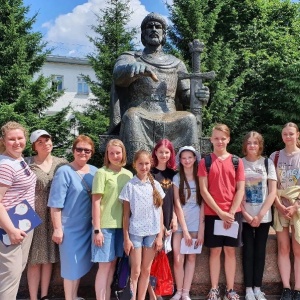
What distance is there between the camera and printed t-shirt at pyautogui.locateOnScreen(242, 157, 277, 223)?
3.79 metres

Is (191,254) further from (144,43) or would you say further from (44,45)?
(44,45)

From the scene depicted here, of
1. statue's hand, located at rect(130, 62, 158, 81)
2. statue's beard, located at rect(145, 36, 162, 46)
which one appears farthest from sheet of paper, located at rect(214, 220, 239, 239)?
statue's beard, located at rect(145, 36, 162, 46)

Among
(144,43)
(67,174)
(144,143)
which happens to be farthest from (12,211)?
(144,43)

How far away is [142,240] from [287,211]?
4.60ft

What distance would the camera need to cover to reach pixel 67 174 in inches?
135

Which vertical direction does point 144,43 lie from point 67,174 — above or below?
above

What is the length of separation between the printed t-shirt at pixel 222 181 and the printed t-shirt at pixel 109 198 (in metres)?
0.76

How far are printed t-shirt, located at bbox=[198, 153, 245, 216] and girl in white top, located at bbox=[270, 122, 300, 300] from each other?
0.49m

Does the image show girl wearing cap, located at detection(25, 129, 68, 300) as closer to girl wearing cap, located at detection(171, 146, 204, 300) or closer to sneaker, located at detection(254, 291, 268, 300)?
girl wearing cap, located at detection(171, 146, 204, 300)

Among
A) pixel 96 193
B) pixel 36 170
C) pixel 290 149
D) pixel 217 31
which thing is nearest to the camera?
pixel 96 193

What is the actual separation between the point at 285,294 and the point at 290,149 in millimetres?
1319

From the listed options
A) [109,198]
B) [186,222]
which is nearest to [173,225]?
[186,222]

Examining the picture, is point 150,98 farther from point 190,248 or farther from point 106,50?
point 106,50

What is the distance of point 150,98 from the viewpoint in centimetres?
527
